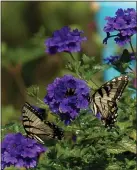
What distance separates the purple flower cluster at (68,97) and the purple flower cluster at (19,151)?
22 centimetres

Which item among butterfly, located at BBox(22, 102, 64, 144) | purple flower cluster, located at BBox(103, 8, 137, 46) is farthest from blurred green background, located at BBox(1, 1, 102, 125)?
butterfly, located at BBox(22, 102, 64, 144)

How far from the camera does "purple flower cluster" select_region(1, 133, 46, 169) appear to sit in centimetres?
247

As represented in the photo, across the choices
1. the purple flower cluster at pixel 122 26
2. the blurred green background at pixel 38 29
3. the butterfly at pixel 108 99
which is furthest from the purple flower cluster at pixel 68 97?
the blurred green background at pixel 38 29

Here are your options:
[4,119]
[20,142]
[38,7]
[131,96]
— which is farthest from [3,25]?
[20,142]

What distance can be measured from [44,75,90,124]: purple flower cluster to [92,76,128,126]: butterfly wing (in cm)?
15

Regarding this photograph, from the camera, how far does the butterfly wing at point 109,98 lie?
2.55 metres

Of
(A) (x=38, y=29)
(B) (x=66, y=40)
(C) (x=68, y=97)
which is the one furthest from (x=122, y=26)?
(A) (x=38, y=29)

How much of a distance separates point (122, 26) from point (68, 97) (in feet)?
1.85

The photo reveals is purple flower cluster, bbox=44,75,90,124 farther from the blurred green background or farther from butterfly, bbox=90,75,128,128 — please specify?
the blurred green background

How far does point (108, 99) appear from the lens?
260 centimetres

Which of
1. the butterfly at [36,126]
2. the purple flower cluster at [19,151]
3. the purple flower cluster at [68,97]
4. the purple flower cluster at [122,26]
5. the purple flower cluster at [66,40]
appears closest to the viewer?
the purple flower cluster at [68,97]

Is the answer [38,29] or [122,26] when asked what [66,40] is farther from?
[38,29]

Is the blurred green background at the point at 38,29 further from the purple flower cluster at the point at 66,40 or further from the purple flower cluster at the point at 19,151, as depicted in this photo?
the purple flower cluster at the point at 19,151

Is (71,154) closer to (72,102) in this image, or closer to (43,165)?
(43,165)
